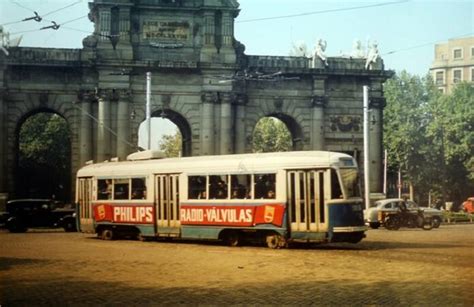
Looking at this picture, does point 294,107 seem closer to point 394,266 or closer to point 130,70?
point 130,70

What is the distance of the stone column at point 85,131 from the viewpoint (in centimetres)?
4381

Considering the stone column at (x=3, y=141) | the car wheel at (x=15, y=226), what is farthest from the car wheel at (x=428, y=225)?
the stone column at (x=3, y=141)

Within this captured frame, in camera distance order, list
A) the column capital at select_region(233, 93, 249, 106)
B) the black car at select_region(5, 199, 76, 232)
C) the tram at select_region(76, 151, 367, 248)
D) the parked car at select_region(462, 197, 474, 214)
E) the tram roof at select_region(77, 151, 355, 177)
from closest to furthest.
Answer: the tram at select_region(76, 151, 367, 248)
the tram roof at select_region(77, 151, 355, 177)
the black car at select_region(5, 199, 76, 232)
the column capital at select_region(233, 93, 249, 106)
the parked car at select_region(462, 197, 474, 214)

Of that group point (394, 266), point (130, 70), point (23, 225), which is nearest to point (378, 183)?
point (130, 70)

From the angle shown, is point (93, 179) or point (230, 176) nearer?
point (230, 176)

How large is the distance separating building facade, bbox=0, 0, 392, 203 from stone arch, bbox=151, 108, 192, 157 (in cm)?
22

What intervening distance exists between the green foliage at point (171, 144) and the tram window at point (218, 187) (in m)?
75.3

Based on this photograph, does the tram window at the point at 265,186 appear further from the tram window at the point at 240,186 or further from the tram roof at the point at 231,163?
the tram window at the point at 240,186

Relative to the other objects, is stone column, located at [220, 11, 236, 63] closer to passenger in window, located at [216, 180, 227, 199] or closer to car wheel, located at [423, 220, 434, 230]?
car wheel, located at [423, 220, 434, 230]

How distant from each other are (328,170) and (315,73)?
2654 cm

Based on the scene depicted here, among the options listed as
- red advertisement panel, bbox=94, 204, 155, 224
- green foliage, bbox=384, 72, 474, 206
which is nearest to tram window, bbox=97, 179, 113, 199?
red advertisement panel, bbox=94, 204, 155, 224

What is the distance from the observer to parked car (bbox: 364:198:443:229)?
3681 cm

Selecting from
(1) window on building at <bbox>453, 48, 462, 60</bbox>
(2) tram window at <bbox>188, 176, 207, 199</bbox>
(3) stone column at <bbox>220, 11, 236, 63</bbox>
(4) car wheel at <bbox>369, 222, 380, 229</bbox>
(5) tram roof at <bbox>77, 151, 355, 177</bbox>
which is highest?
(3) stone column at <bbox>220, 11, 236, 63</bbox>

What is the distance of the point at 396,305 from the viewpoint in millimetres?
11016
